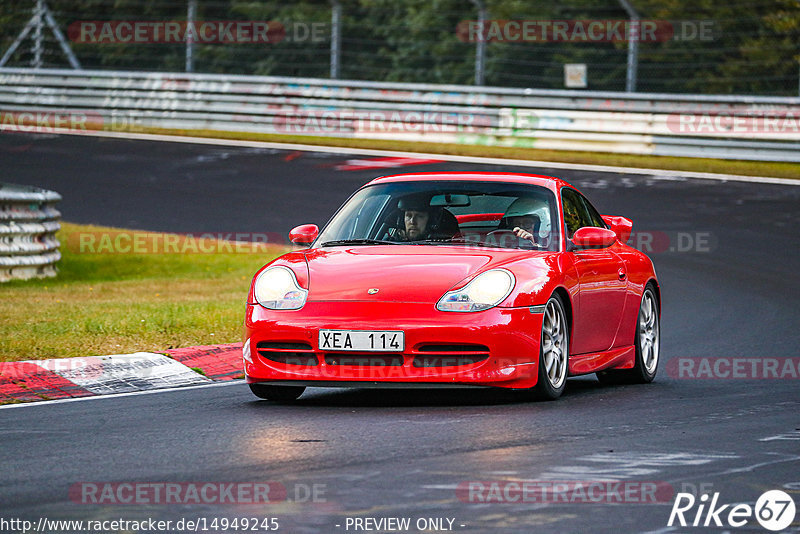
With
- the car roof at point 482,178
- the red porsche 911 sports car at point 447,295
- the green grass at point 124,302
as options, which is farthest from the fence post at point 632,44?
the car roof at point 482,178

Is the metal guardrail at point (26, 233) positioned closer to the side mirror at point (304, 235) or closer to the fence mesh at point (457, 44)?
the side mirror at point (304, 235)

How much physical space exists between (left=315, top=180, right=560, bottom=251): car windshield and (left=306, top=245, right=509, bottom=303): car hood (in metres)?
0.35

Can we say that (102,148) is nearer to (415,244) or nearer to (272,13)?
(272,13)

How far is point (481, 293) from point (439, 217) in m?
1.16

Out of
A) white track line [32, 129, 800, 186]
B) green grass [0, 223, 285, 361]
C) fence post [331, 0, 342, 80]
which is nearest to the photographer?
green grass [0, 223, 285, 361]

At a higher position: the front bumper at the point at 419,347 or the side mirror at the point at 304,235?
the side mirror at the point at 304,235

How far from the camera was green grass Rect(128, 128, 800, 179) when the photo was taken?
2342 centimetres

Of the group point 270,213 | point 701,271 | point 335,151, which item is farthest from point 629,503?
point 335,151

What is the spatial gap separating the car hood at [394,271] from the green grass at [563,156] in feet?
51.4
